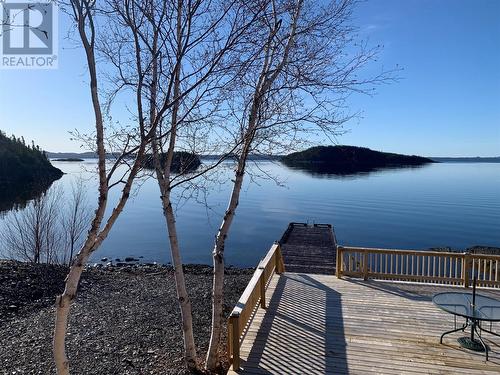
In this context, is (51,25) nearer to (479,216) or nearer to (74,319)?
(74,319)

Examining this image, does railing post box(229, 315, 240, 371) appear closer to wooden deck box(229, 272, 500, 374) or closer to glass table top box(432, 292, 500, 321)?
wooden deck box(229, 272, 500, 374)

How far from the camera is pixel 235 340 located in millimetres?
4898

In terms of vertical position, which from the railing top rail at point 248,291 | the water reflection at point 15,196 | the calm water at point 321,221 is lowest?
the calm water at point 321,221

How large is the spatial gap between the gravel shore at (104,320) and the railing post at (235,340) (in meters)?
0.80

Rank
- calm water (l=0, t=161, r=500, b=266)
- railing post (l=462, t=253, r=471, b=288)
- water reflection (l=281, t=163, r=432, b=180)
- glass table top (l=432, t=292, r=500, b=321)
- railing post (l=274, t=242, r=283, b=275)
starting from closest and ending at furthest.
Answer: glass table top (l=432, t=292, r=500, b=321) → railing post (l=462, t=253, r=471, b=288) → railing post (l=274, t=242, r=283, b=275) → calm water (l=0, t=161, r=500, b=266) → water reflection (l=281, t=163, r=432, b=180)

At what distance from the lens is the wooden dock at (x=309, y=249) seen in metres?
16.3

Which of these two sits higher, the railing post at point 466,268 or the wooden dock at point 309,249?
the railing post at point 466,268

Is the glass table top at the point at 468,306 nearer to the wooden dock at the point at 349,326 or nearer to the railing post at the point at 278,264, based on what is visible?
the wooden dock at the point at 349,326

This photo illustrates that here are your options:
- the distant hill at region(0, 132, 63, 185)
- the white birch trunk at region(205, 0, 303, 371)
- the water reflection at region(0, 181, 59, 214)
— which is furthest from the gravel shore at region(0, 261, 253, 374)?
the distant hill at region(0, 132, 63, 185)

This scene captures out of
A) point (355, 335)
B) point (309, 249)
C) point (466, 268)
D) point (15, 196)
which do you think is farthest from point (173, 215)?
point (15, 196)

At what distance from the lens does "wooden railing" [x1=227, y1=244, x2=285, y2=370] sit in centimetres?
491

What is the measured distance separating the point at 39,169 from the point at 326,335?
6398 centimetres

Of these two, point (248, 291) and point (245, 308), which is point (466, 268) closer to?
point (248, 291)

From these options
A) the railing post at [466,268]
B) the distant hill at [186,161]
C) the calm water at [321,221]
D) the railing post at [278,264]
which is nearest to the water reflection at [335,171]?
the calm water at [321,221]
